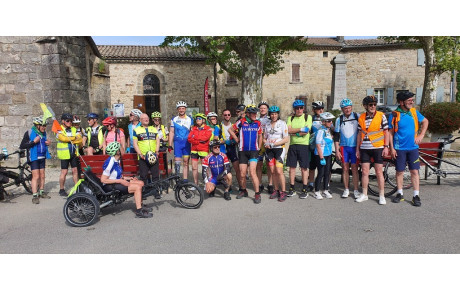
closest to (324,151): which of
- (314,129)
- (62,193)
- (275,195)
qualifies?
(314,129)

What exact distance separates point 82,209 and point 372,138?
17.0 feet

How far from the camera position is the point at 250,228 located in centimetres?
475

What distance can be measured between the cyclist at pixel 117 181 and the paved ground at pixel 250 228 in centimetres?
24

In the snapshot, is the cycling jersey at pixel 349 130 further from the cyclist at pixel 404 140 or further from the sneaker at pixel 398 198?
the sneaker at pixel 398 198

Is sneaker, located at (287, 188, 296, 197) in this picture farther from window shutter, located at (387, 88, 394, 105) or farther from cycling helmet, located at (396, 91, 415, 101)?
window shutter, located at (387, 88, 394, 105)

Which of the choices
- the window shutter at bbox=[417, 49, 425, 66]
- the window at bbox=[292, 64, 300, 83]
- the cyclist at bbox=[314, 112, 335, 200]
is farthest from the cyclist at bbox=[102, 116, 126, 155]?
the window shutter at bbox=[417, 49, 425, 66]

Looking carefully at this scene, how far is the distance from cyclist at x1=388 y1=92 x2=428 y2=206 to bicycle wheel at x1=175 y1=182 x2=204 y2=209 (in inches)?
142

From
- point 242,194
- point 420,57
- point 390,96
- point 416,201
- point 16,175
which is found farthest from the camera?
point 390,96

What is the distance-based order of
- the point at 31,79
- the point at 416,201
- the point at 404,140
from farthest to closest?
the point at 31,79, the point at 404,140, the point at 416,201

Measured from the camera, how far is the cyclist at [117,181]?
5262mm

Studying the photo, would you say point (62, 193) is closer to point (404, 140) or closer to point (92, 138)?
point (92, 138)

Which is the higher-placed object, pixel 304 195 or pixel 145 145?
pixel 145 145

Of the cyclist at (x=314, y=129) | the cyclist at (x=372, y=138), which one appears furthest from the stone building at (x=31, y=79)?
the cyclist at (x=372, y=138)

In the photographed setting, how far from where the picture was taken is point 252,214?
545 centimetres
